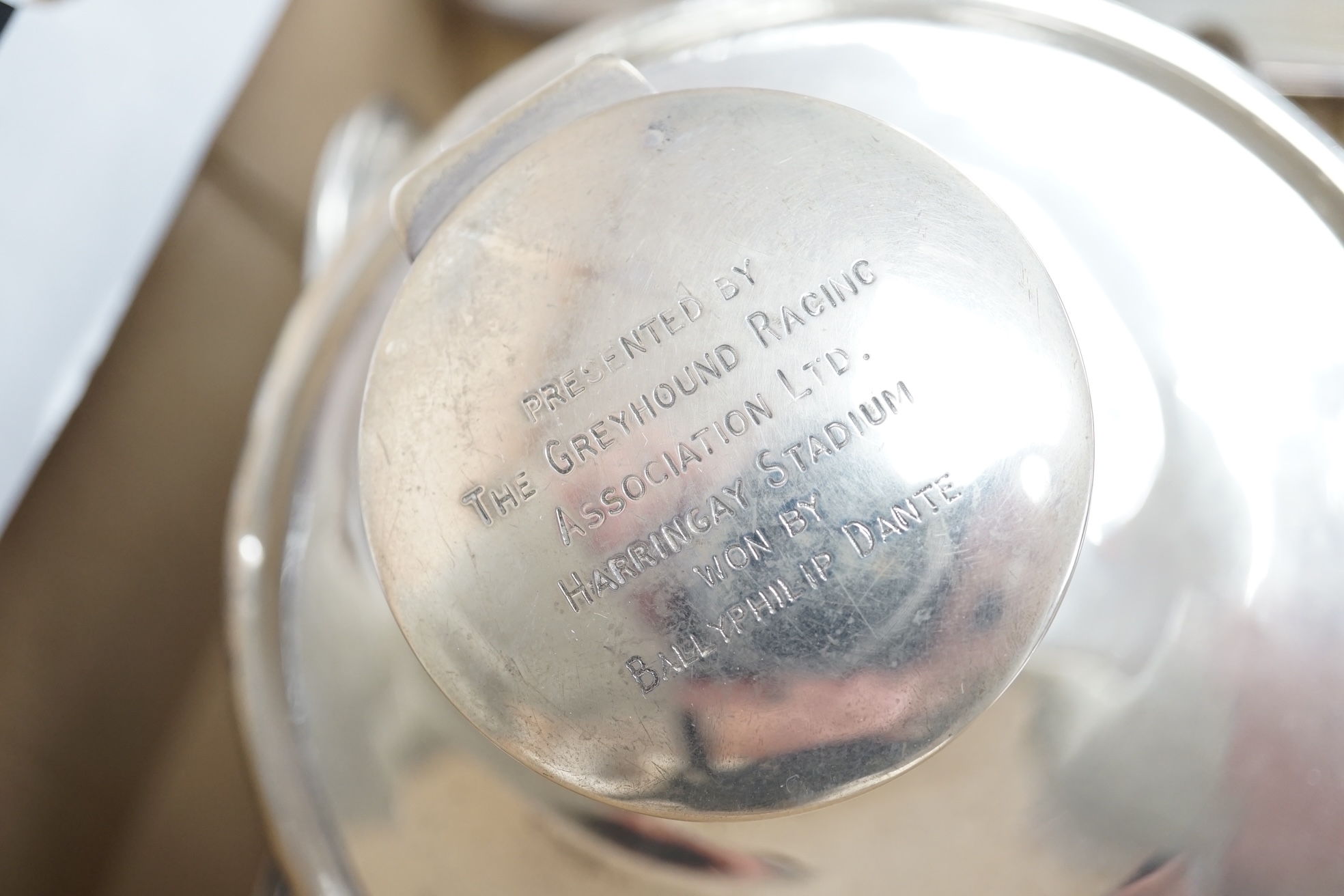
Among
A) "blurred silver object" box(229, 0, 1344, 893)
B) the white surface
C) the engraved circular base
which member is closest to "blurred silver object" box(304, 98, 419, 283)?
the white surface

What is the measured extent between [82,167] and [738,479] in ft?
1.31

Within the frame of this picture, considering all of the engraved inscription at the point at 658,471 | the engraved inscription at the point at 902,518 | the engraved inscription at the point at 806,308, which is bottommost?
the engraved inscription at the point at 902,518

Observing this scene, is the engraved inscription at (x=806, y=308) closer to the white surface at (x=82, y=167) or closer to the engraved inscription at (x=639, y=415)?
the engraved inscription at (x=639, y=415)

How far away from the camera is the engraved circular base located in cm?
23

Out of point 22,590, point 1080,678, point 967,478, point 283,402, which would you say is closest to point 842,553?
point 967,478

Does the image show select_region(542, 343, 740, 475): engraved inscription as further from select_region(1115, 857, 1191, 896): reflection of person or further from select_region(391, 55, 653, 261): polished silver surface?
select_region(1115, 857, 1191, 896): reflection of person

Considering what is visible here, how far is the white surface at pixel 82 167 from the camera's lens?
431 millimetres

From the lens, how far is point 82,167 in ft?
1.51

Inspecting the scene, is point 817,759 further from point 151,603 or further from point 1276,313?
point 151,603

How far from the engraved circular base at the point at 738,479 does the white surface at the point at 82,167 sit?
28 centimetres

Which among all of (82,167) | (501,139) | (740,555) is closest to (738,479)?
(740,555)

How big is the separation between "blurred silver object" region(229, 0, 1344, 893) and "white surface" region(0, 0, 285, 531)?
13 centimetres

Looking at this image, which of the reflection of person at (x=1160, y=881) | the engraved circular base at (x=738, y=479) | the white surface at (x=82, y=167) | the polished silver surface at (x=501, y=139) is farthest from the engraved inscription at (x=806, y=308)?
the white surface at (x=82, y=167)

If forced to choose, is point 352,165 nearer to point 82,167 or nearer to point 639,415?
point 82,167
